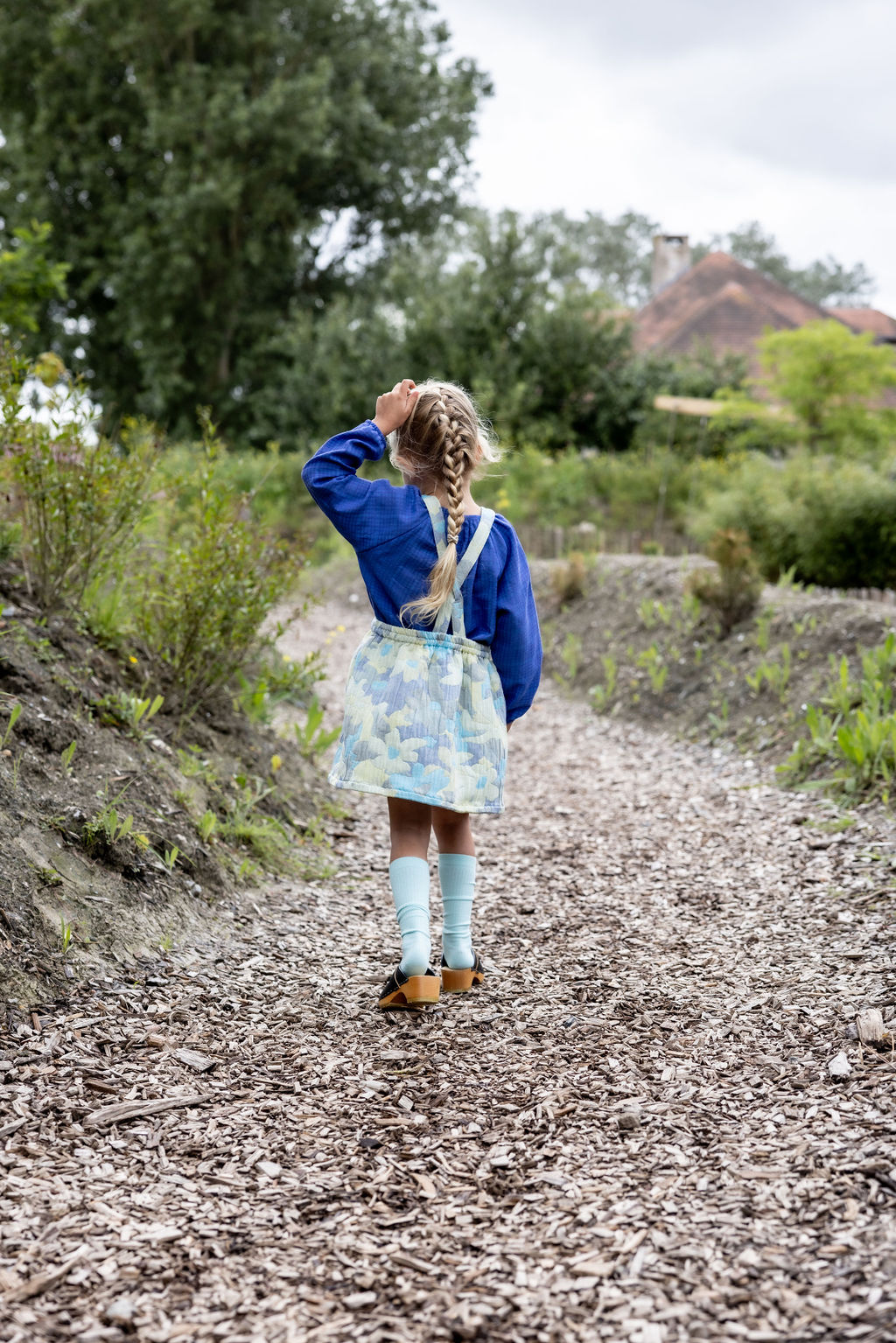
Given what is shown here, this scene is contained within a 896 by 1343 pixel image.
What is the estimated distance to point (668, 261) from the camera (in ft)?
98.2

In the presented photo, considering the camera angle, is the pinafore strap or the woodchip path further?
the pinafore strap

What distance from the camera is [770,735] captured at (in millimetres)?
5578

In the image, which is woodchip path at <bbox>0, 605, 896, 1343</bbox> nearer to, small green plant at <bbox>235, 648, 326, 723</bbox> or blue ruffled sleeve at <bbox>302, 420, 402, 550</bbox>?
small green plant at <bbox>235, 648, 326, 723</bbox>

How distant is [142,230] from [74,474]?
16247 millimetres

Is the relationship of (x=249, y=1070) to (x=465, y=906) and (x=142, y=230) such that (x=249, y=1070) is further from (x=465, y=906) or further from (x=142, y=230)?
(x=142, y=230)

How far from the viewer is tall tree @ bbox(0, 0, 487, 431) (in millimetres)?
18031

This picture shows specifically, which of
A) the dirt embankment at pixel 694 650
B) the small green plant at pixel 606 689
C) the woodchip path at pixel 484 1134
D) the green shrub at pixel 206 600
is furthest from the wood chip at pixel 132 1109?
the small green plant at pixel 606 689

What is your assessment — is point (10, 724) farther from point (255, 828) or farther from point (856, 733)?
point (856, 733)

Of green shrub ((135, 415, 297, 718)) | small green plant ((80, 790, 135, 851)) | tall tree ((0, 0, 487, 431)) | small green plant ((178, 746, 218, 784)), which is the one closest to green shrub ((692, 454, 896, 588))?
green shrub ((135, 415, 297, 718))

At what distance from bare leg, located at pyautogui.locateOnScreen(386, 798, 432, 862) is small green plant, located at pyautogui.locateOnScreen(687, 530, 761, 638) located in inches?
174

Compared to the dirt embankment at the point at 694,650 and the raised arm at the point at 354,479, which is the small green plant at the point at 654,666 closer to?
the dirt embankment at the point at 694,650

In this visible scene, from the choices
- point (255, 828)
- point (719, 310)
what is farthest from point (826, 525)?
point (719, 310)

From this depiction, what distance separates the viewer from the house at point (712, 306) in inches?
→ 941

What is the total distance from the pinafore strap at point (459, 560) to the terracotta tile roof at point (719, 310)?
21.1m
